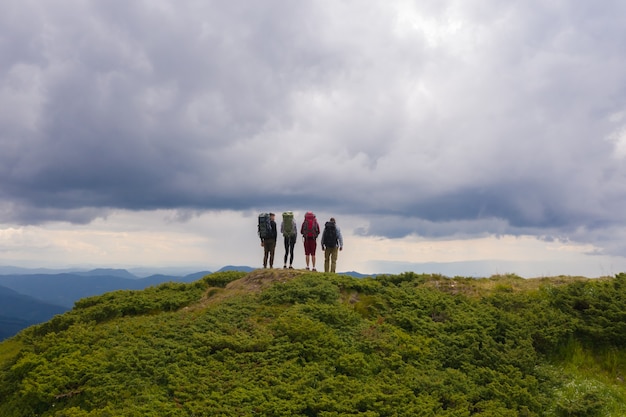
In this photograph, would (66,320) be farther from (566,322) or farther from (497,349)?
(566,322)

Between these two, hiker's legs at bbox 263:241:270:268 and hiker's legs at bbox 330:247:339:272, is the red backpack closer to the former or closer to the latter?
hiker's legs at bbox 330:247:339:272

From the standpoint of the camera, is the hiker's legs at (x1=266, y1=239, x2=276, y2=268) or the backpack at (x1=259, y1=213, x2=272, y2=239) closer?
the backpack at (x1=259, y1=213, x2=272, y2=239)

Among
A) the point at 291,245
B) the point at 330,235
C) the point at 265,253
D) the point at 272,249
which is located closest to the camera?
the point at 330,235

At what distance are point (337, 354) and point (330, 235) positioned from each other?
30.7 feet

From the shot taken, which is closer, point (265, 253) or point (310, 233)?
point (310, 233)

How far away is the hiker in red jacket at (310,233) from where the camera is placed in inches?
842

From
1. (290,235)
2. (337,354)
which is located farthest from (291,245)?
(337,354)

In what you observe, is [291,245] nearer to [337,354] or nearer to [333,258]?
[333,258]

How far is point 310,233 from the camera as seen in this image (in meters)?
21.3

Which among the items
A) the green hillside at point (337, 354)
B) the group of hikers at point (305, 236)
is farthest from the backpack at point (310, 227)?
the green hillside at point (337, 354)

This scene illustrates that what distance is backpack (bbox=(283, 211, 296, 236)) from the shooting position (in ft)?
70.8

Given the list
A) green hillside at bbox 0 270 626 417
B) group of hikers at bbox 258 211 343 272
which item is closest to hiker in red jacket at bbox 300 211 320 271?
group of hikers at bbox 258 211 343 272

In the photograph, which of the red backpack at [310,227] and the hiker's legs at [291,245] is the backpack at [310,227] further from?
the hiker's legs at [291,245]

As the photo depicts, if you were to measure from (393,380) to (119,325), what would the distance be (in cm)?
974
